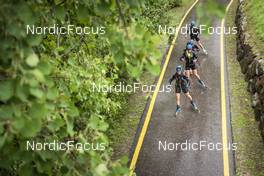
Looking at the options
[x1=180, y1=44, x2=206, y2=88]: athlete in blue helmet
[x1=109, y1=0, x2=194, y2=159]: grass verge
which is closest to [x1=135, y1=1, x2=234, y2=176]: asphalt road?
[x1=109, y1=0, x2=194, y2=159]: grass verge

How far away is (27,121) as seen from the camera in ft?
11.8

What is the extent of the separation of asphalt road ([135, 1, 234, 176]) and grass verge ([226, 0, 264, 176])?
364 millimetres

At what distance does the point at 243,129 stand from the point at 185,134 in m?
2.26

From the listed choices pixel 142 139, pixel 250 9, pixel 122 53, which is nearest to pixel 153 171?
pixel 142 139

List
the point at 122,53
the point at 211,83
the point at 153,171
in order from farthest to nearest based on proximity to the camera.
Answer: the point at 211,83 < the point at 153,171 < the point at 122,53

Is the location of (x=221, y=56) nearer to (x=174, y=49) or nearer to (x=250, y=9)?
(x=174, y=49)

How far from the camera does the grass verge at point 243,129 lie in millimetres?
13906

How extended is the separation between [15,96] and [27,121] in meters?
0.24

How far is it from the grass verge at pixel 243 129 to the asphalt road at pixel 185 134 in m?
0.36

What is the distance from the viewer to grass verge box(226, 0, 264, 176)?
45.6ft

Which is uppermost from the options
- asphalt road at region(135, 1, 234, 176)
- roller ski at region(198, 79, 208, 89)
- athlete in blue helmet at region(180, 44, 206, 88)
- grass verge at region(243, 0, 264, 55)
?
grass verge at region(243, 0, 264, 55)

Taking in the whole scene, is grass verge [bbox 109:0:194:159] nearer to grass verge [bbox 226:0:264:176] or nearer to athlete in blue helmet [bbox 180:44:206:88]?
athlete in blue helmet [bbox 180:44:206:88]

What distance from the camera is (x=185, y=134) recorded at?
1587cm

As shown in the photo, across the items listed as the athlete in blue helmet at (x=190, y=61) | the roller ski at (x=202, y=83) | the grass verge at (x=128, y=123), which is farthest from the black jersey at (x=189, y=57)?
the grass verge at (x=128, y=123)
